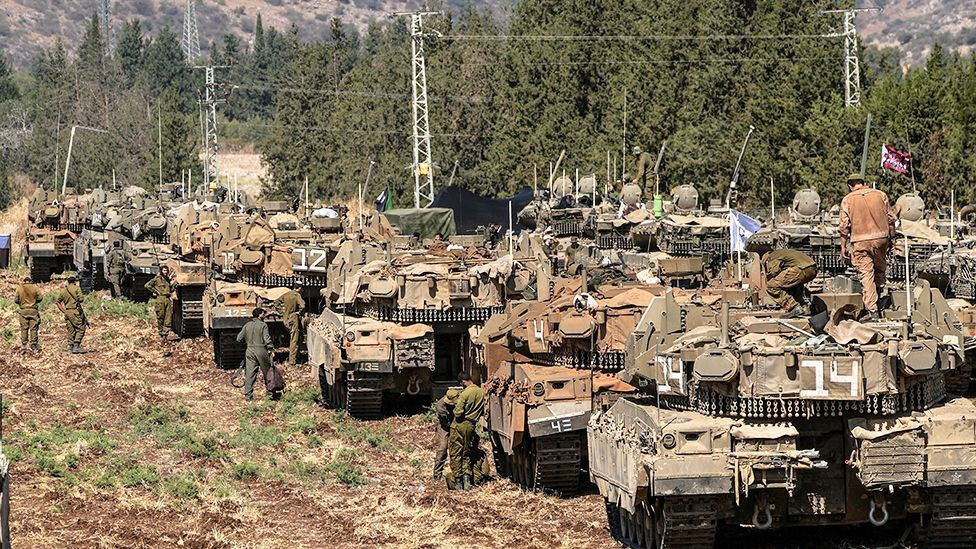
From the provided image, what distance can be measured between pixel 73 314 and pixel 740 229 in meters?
11.0

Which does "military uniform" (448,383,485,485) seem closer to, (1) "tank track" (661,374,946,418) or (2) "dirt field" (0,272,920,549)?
(2) "dirt field" (0,272,920,549)

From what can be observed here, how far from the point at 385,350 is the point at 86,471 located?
4548 millimetres

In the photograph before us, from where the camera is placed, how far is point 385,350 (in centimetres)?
2272

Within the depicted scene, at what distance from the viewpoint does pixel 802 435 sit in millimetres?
15141

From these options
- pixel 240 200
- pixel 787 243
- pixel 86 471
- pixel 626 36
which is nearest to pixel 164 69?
pixel 626 36

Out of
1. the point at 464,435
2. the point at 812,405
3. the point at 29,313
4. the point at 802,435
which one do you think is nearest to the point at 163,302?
the point at 29,313

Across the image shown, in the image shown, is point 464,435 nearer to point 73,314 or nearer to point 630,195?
point 73,314

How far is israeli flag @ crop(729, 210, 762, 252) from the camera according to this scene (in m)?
27.8

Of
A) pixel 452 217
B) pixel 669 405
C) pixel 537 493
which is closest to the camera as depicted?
pixel 669 405

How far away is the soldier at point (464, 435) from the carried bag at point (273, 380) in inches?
274

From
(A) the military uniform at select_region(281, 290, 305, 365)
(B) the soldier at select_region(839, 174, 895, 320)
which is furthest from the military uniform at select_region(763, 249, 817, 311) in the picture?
(A) the military uniform at select_region(281, 290, 305, 365)

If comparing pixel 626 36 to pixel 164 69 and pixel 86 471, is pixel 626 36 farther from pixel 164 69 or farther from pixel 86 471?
pixel 164 69

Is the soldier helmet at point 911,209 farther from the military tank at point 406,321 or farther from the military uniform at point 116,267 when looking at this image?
the military uniform at point 116,267

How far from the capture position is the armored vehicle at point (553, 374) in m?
17.9
